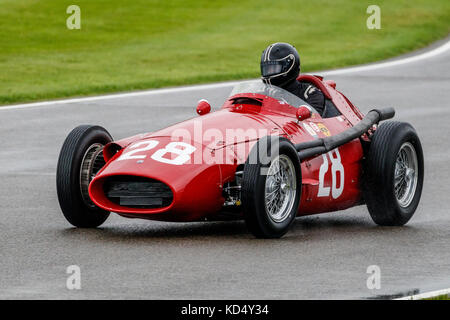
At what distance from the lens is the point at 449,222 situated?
1078cm

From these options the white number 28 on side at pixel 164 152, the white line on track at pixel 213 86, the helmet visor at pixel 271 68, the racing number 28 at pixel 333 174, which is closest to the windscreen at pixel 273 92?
the helmet visor at pixel 271 68

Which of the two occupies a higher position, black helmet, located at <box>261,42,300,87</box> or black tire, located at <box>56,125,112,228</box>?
black helmet, located at <box>261,42,300,87</box>

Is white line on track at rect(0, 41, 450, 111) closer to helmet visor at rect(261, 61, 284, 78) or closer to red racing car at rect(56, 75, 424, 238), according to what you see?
helmet visor at rect(261, 61, 284, 78)

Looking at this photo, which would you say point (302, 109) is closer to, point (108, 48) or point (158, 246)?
point (158, 246)

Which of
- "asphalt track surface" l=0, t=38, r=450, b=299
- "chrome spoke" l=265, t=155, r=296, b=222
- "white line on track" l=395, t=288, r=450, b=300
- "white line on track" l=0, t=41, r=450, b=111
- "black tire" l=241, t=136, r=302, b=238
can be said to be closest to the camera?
"white line on track" l=395, t=288, r=450, b=300

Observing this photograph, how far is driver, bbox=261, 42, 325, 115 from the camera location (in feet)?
35.7

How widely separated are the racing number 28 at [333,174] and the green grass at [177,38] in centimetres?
1234

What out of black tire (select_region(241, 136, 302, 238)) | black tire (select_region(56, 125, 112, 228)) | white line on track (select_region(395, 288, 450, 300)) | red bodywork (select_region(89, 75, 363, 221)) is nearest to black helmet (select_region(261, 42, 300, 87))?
red bodywork (select_region(89, 75, 363, 221))

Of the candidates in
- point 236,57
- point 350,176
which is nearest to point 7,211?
point 350,176

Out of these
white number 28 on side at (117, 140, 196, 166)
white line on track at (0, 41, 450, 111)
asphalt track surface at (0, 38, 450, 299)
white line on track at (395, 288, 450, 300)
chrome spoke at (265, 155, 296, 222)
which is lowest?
white line on track at (395, 288, 450, 300)

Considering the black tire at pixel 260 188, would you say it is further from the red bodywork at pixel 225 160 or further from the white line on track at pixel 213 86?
the white line on track at pixel 213 86

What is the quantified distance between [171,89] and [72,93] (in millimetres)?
2081

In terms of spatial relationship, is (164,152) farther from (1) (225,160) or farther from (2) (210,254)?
(2) (210,254)

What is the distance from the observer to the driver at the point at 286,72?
1089cm
